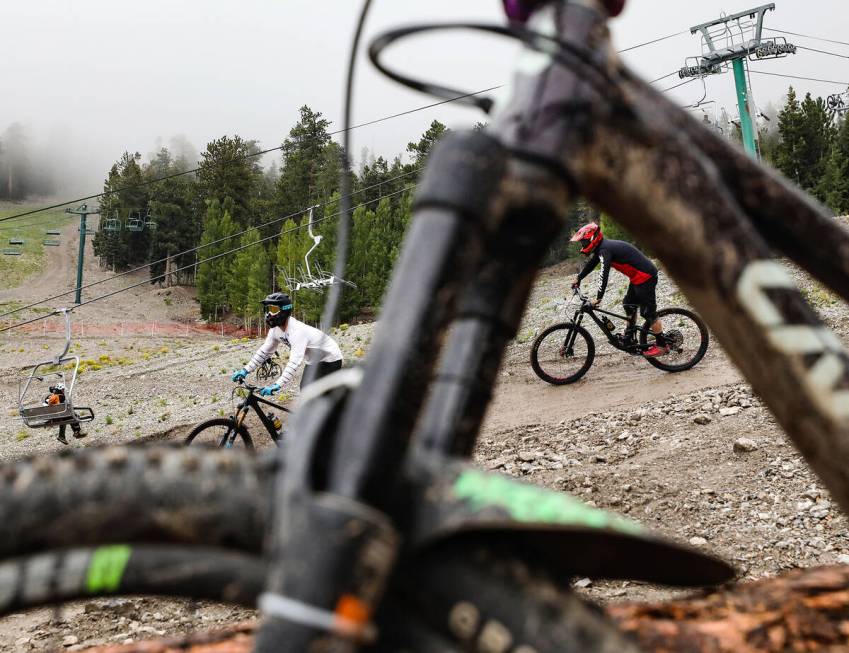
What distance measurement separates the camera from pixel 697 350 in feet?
38.3

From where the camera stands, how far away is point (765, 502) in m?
5.25

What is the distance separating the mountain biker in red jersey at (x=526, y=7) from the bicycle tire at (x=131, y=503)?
3.32ft

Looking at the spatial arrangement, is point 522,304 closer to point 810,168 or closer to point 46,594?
point 46,594

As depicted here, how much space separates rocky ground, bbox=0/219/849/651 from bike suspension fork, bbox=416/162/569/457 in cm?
279

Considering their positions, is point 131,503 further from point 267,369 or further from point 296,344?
point 267,369

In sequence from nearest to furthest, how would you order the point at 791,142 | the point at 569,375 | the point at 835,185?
the point at 569,375 → the point at 835,185 → the point at 791,142

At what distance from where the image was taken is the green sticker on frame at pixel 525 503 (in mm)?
978

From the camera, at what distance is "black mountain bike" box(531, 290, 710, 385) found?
38.7 ft

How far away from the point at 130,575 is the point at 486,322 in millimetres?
694

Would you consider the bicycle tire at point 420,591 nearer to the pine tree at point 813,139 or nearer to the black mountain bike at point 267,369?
the black mountain bike at point 267,369

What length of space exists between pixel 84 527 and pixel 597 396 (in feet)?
34.9

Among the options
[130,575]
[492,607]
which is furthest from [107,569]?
[492,607]

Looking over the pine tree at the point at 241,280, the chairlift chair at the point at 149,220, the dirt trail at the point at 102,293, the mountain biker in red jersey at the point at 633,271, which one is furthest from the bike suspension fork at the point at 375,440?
the chairlift chair at the point at 149,220

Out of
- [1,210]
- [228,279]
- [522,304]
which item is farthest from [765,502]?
[1,210]
